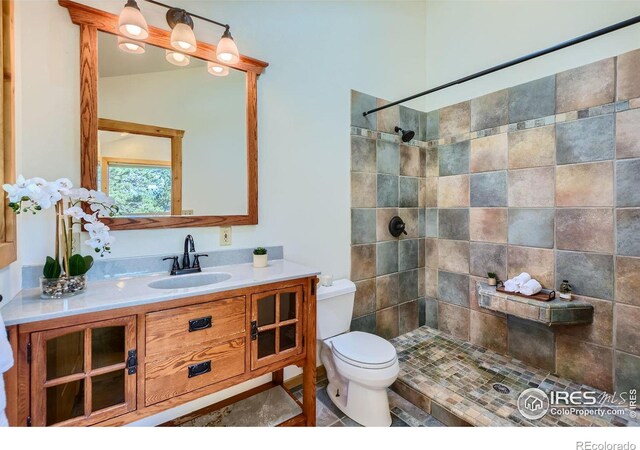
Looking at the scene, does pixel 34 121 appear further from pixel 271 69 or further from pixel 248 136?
pixel 271 69

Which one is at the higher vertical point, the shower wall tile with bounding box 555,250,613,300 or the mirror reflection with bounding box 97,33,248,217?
the mirror reflection with bounding box 97,33,248,217

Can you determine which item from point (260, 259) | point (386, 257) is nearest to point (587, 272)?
point (386, 257)

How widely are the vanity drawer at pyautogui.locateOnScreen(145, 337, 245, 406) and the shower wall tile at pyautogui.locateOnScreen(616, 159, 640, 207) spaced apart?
7.54 ft

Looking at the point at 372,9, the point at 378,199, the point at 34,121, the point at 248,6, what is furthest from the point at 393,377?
the point at 372,9

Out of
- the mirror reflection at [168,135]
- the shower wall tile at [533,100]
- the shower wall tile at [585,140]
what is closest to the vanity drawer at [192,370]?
the mirror reflection at [168,135]

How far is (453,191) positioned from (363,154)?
0.91 m

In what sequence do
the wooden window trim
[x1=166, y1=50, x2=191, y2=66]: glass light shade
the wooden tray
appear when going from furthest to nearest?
the wooden tray → [x1=166, y1=50, x2=191, y2=66]: glass light shade → the wooden window trim

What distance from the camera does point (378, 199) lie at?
248 cm

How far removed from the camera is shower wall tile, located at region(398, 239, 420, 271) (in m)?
2.65

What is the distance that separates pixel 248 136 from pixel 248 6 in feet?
2.65

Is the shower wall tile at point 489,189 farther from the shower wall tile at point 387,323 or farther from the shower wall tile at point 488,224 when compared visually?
the shower wall tile at point 387,323

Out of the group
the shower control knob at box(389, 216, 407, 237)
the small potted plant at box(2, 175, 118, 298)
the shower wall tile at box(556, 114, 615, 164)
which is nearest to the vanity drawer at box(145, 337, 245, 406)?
the small potted plant at box(2, 175, 118, 298)

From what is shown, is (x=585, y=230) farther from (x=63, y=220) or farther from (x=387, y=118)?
(x=63, y=220)

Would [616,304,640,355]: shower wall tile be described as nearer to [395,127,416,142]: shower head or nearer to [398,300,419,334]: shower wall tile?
[398,300,419,334]: shower wall tile
